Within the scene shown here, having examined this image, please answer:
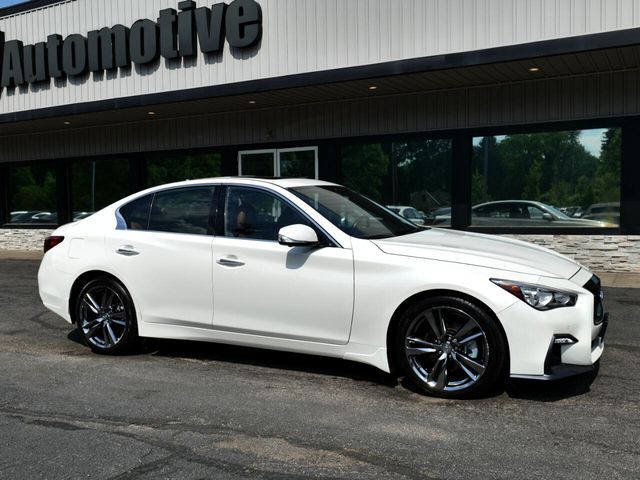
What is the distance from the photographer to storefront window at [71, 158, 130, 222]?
1775 cm

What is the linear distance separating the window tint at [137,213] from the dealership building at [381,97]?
634cm

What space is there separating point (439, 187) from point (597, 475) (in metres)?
10.2

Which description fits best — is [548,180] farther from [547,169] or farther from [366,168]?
[366,168]

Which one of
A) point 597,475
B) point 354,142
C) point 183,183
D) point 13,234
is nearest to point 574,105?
point 354,142

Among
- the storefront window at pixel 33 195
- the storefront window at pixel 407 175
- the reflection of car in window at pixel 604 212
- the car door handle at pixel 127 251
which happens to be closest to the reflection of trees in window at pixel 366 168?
the storefront window at pixel 407 175

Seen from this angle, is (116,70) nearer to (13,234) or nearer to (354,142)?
(354,142)

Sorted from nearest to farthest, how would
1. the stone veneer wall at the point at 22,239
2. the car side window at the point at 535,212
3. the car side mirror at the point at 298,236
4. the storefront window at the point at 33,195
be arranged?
the car side mirror at the point at 298,236, the car side window at the point at 535,212, the stone veneer wall at the point at 22,239, the storefront window at the point at 33,195

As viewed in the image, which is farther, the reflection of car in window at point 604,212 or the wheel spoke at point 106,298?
the reflection of car in window at point 604,212

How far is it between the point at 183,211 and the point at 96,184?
1373 centimetres

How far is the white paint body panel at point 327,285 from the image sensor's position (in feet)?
13.9

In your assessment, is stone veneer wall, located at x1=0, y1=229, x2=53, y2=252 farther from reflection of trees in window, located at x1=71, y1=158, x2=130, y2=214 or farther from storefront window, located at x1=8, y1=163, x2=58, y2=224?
reflection of trees in window, located at x1=71, y1=158, x2=130, y2=214

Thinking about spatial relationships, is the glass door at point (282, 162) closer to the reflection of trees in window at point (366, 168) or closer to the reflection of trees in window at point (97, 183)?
the reflection of trees in window at point (366, 168)

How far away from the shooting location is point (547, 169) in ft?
39.9

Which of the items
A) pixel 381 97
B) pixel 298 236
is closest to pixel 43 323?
pixel 298 236
